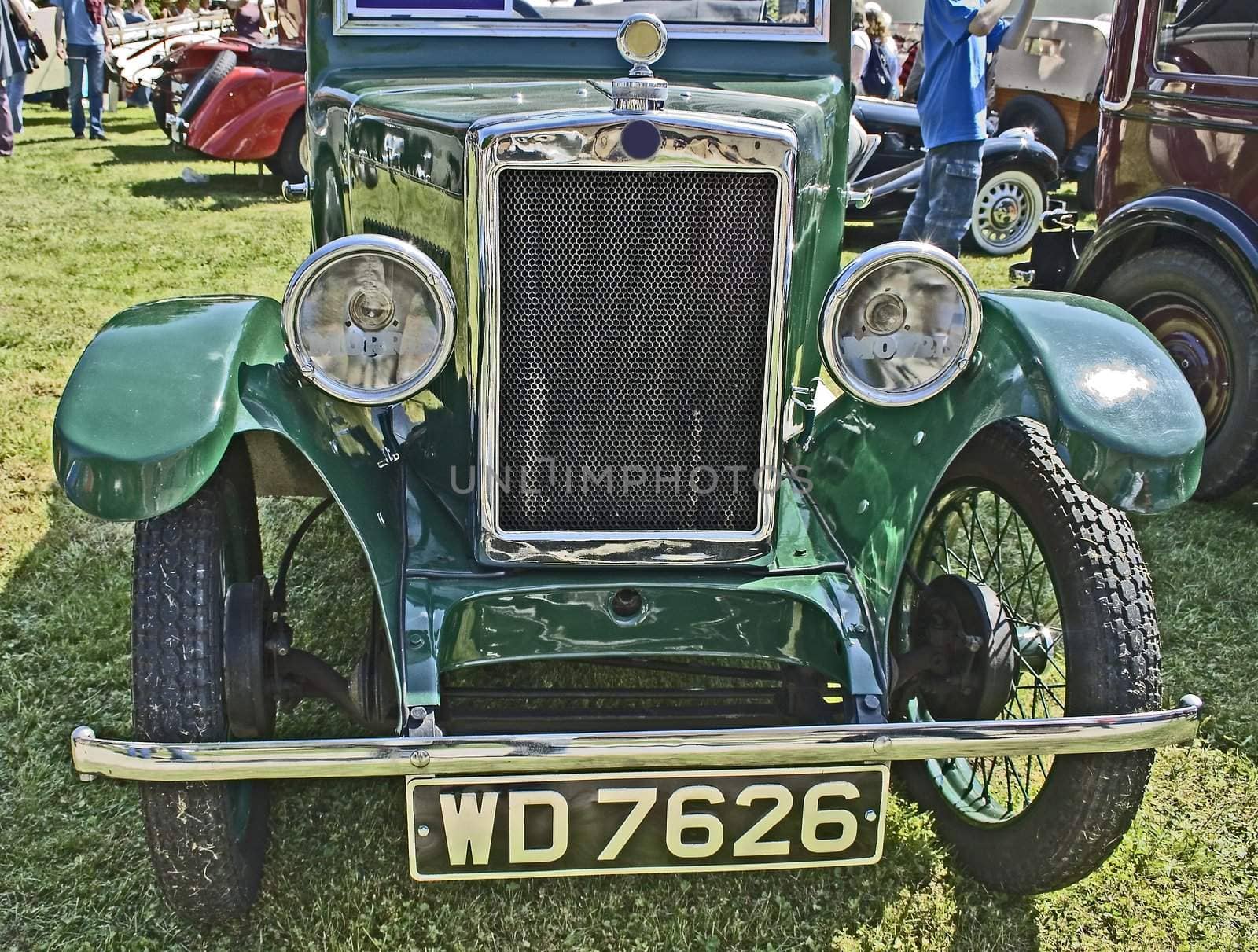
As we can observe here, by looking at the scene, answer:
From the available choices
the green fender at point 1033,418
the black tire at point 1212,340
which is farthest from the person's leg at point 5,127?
the green fender at point 1033,418

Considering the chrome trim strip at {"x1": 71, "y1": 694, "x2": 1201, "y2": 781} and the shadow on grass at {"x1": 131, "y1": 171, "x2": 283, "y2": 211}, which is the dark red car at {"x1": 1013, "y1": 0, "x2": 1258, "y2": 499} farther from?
the shadow on grass at {"x1": 131, "y1": 171, "x2": 283, "y2": 211}

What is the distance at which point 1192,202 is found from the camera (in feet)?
14.0

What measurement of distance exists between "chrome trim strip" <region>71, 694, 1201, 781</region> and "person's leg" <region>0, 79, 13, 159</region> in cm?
1116

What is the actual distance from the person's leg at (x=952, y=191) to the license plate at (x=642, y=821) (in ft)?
13.2

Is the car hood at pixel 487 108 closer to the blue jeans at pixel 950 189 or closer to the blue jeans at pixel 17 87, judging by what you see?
the blue jeans at pixel 950 189

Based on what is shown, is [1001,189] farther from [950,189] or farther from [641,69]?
[641,69]

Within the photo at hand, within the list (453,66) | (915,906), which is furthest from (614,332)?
(915,906)

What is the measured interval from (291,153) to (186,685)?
8935 mm

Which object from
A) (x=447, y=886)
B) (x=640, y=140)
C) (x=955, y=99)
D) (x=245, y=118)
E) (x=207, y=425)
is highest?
(x=640, y=140)

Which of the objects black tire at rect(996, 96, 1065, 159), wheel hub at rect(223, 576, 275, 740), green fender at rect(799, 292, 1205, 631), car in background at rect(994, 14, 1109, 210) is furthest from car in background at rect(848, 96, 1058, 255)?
wheel hub at rect(223, 576, 275, 740)

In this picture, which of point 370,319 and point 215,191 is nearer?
point 370,319

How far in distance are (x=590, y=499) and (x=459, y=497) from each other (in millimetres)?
307

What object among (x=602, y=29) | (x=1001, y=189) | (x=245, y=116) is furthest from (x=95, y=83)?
(x=602, y=29)

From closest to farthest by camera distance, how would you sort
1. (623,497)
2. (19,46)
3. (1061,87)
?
(623,497) → (1061,87) → (19,46)
